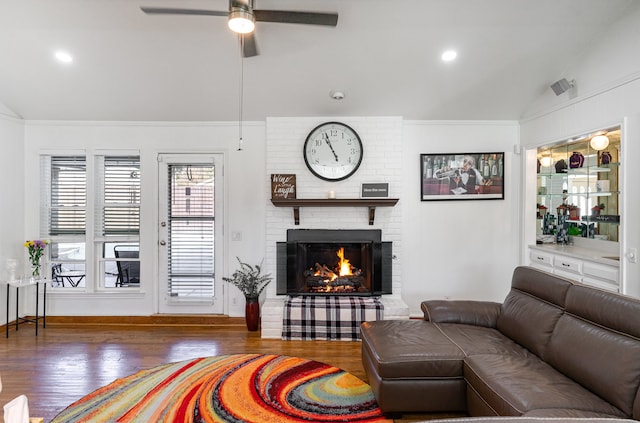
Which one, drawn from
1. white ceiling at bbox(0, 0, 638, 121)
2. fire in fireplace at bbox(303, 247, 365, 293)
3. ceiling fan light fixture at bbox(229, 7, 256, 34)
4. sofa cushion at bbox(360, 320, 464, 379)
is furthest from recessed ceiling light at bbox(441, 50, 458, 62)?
sofa cushion at bbox(360, 320, 464, 379)

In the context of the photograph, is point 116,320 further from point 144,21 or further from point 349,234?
point 144,21

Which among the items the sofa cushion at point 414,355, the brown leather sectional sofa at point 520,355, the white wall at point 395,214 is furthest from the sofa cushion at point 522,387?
the white wall at point 395,214

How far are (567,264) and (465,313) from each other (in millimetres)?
1506

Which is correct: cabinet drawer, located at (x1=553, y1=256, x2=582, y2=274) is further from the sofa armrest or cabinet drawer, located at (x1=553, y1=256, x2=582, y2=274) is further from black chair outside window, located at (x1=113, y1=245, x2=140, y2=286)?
black chair outside window, located at (x1=113, y1=245, x2=140, y2=286)

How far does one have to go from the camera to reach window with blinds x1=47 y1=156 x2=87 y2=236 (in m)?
4.41

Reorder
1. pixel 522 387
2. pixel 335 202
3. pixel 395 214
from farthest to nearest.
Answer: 1. pixel 395 214
2. pixel 335 202
3. pixel 522 387

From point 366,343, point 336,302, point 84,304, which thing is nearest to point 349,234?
point 336,302

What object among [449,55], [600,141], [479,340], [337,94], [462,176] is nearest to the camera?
[479,340]

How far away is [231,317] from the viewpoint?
14.4 ft

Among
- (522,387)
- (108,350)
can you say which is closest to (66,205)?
(108,350)

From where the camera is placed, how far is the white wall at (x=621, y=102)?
2871 mm

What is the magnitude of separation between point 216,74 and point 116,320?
10.2 feet

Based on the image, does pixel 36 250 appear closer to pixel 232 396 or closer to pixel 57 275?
pixel 57 275

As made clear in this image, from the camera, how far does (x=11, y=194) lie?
4.18 metres
